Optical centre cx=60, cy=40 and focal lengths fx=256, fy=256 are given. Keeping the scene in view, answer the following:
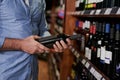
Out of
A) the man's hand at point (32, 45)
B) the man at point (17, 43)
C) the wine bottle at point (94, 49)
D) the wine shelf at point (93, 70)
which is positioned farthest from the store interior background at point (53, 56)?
the man's hand at point (32, 45)

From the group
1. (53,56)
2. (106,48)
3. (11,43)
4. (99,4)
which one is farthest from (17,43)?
(53,56)

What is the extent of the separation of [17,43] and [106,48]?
0.64 m

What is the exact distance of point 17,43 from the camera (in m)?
1.84

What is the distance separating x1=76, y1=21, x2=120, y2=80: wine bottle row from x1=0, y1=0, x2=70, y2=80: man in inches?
11.5

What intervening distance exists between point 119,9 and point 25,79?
3.03 ft

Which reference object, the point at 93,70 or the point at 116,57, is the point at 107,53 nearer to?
the point at 116,57

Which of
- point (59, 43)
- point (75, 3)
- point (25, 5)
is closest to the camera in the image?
point (59, 43)

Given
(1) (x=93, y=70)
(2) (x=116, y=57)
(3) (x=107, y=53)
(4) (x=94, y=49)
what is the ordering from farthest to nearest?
(4) (x=94, y=49) → (1) (x=93, y=70) → (3) (x=107, y=53) → (2) (x=116, y=57)

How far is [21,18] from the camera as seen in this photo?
1948 mm

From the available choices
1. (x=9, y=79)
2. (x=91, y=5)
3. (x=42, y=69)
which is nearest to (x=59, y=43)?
(x=9, y=79)

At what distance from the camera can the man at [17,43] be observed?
1.84m

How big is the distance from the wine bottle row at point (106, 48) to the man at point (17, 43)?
0.96 feet

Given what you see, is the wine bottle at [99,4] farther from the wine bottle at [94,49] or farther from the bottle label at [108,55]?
the bottle label at [108,55]

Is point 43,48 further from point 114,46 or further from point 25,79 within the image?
point 114,46
